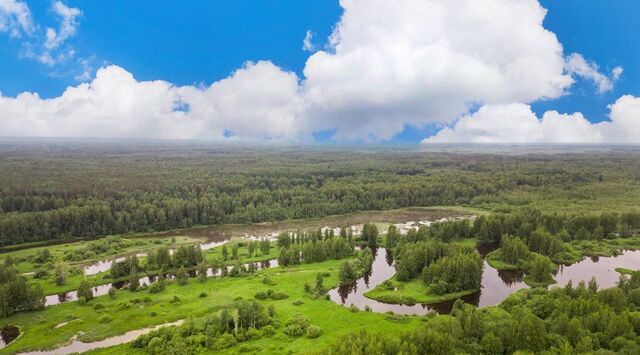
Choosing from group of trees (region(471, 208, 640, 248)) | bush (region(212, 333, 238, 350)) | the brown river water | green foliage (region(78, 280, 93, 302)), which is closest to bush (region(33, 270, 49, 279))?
the brown river water

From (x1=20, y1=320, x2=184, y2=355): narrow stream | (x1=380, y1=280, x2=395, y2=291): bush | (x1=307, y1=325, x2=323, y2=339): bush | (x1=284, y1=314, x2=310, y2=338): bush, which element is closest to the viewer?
(x1=20, y1=320, x2=184, y2=355): narrow stream

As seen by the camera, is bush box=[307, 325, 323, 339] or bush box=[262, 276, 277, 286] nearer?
bush box=[307, 325, 323, 339]

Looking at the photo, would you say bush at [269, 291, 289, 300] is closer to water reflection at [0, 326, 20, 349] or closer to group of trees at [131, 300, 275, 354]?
group of trees at [131, 300, 275, 354]

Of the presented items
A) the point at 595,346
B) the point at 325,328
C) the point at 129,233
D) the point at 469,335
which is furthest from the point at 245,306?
the point at 129,233

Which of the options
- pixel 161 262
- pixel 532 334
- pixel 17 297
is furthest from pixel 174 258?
pixel 532 334

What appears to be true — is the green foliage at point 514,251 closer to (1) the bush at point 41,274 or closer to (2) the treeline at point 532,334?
(2) the treeline at point 532,334

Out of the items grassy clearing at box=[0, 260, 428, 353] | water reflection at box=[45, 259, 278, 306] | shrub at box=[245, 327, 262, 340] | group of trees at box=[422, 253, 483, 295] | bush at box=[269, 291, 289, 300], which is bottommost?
water reflection at box=[45, 259, 278, 306]

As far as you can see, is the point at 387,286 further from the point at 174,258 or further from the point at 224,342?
the point at 174,258
